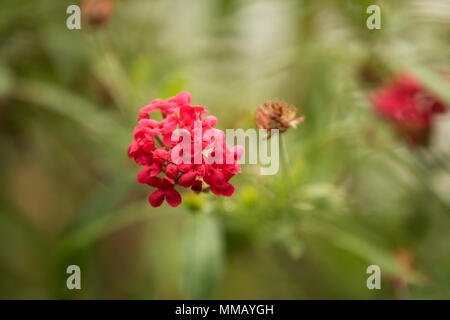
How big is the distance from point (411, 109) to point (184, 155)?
539mm

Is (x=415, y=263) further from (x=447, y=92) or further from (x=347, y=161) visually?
(x=447, y=92)

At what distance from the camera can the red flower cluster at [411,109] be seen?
881 mm

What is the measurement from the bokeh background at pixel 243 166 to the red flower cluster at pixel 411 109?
23 millimetres

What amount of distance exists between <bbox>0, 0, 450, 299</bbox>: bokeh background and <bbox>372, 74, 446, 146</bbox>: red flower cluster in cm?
2

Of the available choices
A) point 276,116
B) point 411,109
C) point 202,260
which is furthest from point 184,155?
point 411,109

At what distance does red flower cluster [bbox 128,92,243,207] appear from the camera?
1.75 feet

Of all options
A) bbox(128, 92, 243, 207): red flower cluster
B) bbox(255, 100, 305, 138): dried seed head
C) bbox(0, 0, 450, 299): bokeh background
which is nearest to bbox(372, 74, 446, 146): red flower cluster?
bbox(0, 0, 450, 299): bokeh background

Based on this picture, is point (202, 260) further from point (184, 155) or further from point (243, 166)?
point (184, 155)

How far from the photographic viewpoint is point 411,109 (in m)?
0.89

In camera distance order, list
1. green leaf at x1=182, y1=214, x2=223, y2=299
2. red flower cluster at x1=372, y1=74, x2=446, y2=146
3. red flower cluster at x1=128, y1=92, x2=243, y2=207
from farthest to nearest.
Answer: red flower cluster at x1=372, y1=74, x2=446, y2=146 → green leaf at x1=182, y1=214, x2=223, y2=299 → red flower cluster at x1=128, y1=92, x2=243, y2=207

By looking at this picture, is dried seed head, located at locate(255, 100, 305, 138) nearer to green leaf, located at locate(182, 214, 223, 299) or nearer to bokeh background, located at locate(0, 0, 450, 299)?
bokeh background, located at locate(0, 0, 450, 299)

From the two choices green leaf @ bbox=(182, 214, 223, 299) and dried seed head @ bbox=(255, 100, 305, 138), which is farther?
green leaf @ bbox=(182, 214, 223, 299)

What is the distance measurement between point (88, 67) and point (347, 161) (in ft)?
2.08
